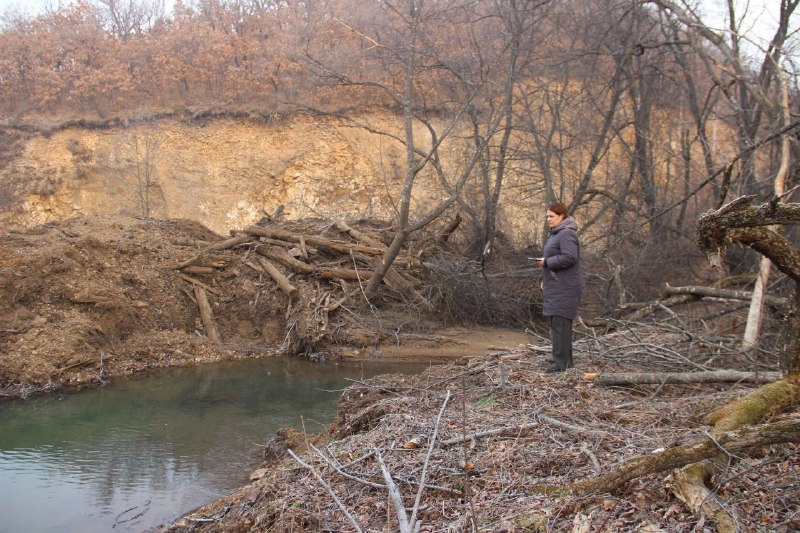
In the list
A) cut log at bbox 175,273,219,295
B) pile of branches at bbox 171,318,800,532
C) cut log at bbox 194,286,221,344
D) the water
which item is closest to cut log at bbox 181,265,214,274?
cut log at bbox 175,273,219,295

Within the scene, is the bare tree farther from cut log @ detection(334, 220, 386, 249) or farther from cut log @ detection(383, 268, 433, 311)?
cut log @ detection(334, 220, 386, 249)

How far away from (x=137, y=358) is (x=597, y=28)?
431 inches

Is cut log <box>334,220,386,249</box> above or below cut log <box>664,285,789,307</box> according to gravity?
above

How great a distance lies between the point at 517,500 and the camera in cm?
376

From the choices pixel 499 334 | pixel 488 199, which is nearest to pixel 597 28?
pixel 488 199

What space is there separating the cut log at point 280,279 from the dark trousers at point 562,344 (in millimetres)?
7846

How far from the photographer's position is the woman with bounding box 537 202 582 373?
6520mm

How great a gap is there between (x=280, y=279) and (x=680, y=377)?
9.55 m

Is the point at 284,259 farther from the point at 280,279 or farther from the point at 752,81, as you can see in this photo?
the point at 752,81

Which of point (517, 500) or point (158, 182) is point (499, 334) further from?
point (158, 182)

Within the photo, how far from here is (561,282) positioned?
22.1 feet

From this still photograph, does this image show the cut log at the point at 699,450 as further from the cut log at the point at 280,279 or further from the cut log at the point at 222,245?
the cut log at the point at 222,245

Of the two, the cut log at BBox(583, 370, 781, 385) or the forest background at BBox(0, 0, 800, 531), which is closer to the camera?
the forest background at BBox(0, 0, 800, 531)

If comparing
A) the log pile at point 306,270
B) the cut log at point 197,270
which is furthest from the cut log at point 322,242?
the cut log at point 197,270
